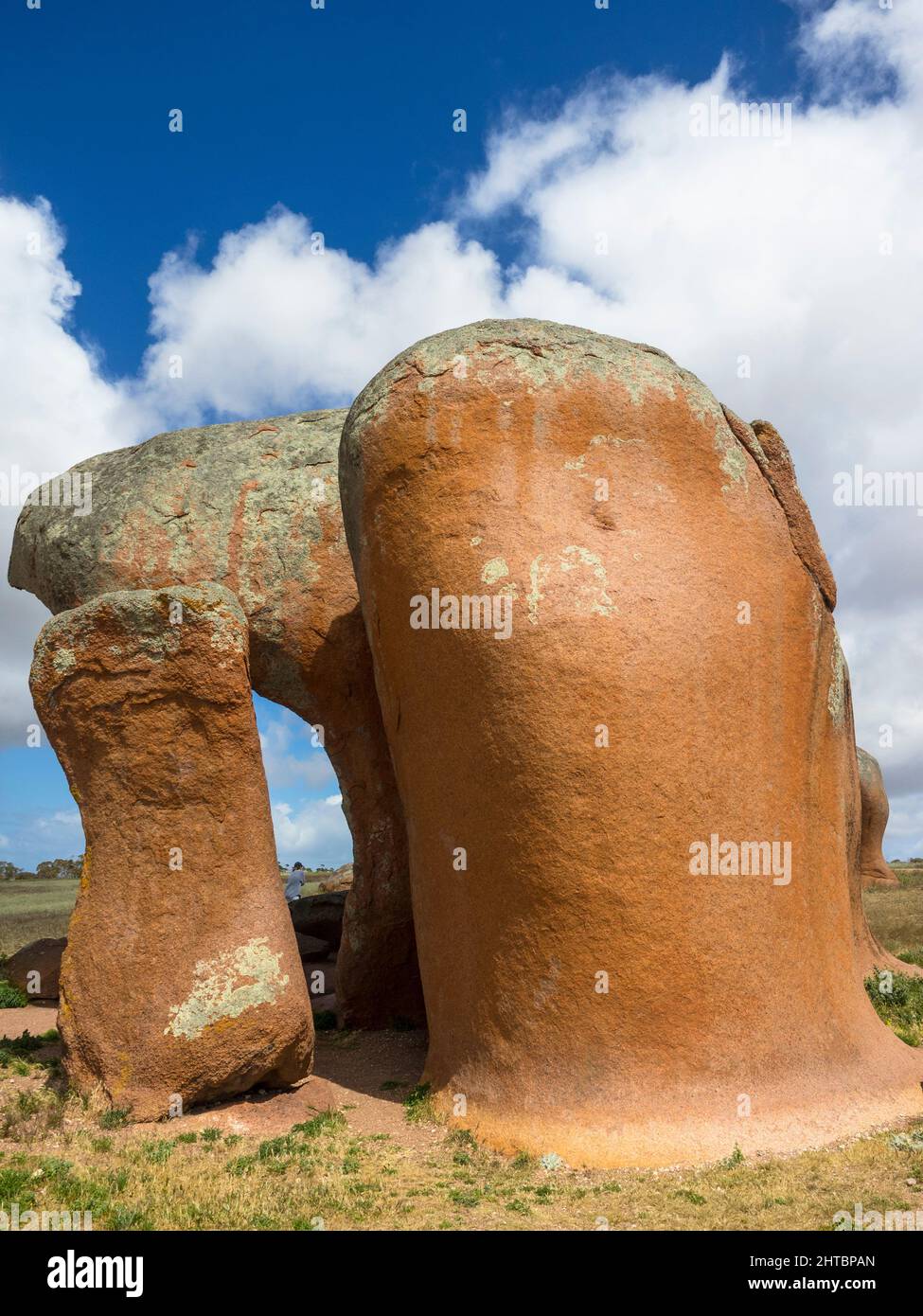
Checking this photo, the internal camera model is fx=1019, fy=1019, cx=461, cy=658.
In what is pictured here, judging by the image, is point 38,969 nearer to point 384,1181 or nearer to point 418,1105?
point 418,1105

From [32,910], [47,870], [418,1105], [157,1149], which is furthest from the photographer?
[47,870]

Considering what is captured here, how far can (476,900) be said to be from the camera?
7078 mm

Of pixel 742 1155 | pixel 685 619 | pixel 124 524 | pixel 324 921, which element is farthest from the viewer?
pixel 324 921

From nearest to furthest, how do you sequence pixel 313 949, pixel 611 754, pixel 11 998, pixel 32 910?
1. pixel 611 754
2. pixel 11 998
3. pixel 313 949
4. pixel 32 910

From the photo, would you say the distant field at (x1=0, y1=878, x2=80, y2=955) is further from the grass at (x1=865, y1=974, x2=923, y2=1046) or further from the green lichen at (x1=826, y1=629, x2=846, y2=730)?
the green lichen at (x1=826, y1=629, x2=846, y2=730)

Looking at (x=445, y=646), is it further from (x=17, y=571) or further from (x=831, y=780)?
(x=17, y=571)

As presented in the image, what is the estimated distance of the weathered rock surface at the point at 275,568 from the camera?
10656 mm

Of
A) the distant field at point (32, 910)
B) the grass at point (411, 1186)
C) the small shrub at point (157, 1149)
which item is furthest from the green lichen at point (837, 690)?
the distant field at point (32, 910)

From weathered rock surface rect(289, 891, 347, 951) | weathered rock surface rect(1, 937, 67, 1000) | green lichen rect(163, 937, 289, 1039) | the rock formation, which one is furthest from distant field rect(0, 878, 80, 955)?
the rock formation

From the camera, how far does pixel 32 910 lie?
2919 cm

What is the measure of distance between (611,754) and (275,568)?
5.25m

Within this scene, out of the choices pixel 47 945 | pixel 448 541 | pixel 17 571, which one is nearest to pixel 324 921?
pixel 47 945

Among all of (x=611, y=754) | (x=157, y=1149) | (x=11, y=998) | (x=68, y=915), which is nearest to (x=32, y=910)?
(x=68, y=915)

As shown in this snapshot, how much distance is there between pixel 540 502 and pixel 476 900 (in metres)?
2.81
